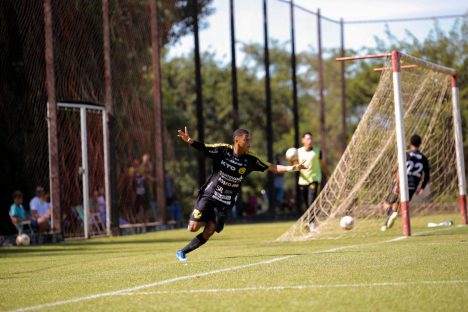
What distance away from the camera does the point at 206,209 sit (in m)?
13.3

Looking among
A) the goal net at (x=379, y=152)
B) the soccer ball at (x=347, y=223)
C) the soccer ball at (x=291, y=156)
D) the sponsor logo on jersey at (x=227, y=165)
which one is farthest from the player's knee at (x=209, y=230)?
the soccer ball at (x=347, y=223)

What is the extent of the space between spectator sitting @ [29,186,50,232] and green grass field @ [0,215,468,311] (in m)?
8.92

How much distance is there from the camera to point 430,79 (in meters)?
22.2

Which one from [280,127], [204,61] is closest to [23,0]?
[204,61]

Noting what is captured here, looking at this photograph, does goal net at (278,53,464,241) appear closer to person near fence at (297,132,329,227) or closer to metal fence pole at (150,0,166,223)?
person near fence at (297,132,329,227)

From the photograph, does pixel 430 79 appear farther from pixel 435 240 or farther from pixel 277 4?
pixel 277 4

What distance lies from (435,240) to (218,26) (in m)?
27.2

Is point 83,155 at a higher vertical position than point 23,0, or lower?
lower

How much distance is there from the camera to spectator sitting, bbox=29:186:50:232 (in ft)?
81.1

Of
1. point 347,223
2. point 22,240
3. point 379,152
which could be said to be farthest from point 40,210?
point 347,223

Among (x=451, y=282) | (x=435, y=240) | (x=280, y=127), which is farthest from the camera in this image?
(x=280, y=127)

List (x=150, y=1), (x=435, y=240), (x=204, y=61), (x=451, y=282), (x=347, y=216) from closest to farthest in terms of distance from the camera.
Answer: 1. (x=451, y=282)
2. (x=435, y=240)
3. (x=347, y=216)
4. (x=150, y=1)
5. (x=204, y=61)

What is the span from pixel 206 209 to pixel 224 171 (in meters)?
0.60

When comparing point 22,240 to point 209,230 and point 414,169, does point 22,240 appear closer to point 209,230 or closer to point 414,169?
point 414,169
